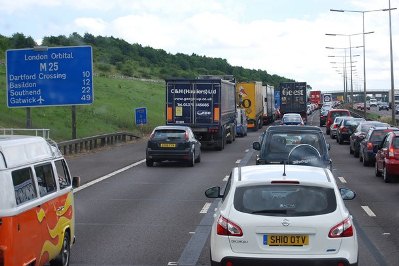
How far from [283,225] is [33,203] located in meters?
2.71

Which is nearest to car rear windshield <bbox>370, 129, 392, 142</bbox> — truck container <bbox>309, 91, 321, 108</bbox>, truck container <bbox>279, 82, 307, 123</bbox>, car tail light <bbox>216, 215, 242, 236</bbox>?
car tail light <bbox>216, 215, 242, 236</bbox>

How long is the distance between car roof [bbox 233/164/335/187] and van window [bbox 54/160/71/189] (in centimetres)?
245

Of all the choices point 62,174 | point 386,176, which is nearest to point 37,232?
point 62,174

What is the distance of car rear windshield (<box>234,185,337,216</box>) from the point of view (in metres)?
8.74

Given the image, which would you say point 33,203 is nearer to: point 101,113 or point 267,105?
point 101,113

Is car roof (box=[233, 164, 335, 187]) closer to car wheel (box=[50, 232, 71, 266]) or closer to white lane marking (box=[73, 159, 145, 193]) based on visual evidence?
car wheel (box=[50, 232, 71, 266])

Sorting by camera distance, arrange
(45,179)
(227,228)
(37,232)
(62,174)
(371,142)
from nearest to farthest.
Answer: (227,228)
(37,232)
(45,179)
(62,174)
(371,142)

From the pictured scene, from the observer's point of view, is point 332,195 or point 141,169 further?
point 141,169

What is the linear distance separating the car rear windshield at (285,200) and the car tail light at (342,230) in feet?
0.60

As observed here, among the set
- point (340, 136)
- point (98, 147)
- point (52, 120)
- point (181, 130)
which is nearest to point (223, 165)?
point (181, 130)

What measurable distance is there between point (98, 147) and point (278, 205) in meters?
33.6

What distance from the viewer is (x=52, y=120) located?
180 feet

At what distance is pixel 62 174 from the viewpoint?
1109cm

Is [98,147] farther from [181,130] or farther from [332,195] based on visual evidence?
[332,195]
